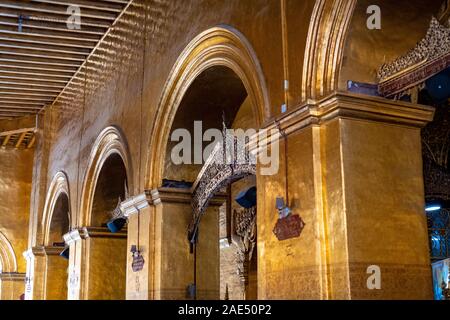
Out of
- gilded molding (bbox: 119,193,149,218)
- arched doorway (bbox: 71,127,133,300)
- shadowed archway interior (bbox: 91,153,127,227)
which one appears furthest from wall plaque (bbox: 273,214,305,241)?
shadowed archway interior (bbox: 91,153,127,227)

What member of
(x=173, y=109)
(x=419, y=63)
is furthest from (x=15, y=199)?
Result: (x=419, y=63)

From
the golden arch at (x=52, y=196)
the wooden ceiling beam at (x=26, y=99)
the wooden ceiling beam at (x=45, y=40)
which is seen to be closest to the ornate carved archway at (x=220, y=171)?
the wooden ceiling beam at (x=45, y=40)

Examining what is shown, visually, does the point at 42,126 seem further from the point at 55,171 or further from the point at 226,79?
Result: the point at 226,79

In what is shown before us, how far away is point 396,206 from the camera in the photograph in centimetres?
555

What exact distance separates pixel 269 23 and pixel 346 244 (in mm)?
2539

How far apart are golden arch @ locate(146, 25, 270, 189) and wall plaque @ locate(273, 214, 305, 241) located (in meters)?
1.08

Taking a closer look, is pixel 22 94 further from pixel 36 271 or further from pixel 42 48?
pixel 36 271

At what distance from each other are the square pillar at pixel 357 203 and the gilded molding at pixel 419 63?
19 cm

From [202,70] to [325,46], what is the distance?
265 cm

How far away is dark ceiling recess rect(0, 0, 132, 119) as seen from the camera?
1091 cm

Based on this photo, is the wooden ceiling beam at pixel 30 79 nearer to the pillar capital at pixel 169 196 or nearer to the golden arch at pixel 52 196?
the golden arch at pixel 52 196

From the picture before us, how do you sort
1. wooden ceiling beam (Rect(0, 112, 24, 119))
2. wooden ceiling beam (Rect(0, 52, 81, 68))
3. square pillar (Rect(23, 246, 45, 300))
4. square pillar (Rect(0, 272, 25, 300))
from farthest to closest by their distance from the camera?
square pillar (Rect(0, 272, 25, 300)) → wooden ceiling beam (Rect(0, 112, 24, 119)) → square pillar (Rect(23, 246, 45, 300)) → wooden ceiling beam (Rect(0, 52, 81, 68))

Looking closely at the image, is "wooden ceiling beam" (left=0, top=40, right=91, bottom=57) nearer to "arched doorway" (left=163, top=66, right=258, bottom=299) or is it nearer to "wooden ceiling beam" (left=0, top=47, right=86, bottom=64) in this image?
"wooden ceiling beam" (left=0, top=47, right=86, bottom=64)

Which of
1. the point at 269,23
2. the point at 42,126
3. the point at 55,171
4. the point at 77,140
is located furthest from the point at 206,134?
the point at 42,126
